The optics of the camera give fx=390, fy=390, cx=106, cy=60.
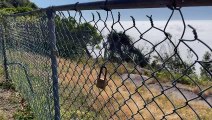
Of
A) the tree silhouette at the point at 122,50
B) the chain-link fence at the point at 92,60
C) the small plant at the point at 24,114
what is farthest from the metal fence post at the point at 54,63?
the small plant at the point at 24,114

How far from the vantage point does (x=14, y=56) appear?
6.33 meters

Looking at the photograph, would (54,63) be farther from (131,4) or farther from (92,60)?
(131,4)

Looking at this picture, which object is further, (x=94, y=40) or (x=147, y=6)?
(x=94, y=40)

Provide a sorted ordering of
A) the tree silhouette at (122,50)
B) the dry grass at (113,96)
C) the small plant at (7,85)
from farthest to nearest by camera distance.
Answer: the small plant at (7,85) < the dry grass at (113,96) < the tree silhouette at (122,50)

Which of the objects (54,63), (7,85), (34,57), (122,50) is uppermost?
(7,85)

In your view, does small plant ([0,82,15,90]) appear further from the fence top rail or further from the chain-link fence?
the fence top rail

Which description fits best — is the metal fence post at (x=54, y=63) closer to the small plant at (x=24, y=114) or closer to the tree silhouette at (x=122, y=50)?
the tree silhouette at (x=122, y=50)

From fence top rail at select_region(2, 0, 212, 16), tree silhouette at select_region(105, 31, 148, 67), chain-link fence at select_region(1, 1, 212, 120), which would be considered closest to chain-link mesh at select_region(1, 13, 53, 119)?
chain-link fence at select_region(1, 1, 212, 120)

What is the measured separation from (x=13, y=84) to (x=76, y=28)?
4454mm

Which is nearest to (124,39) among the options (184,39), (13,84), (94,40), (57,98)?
(94,40)

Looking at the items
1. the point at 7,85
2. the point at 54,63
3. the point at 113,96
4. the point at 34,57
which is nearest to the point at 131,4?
the point at 113,96

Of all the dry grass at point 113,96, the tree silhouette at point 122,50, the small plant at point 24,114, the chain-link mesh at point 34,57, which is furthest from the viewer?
the small plant at point 24,114

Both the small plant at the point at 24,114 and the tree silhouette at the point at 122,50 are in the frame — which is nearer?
the tree silhouette at the point at 122,50

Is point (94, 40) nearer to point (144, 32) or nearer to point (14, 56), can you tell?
point (144, 32)
